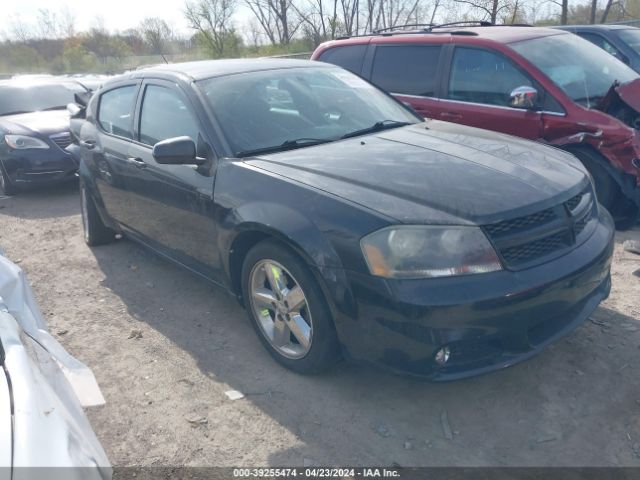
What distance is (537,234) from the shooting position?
9.16 feet

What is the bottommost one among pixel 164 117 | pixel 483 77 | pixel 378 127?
pixel 378 127

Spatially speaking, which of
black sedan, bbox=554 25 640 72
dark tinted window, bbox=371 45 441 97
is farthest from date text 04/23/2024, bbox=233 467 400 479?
black sedan, bbox=554 25 640 72

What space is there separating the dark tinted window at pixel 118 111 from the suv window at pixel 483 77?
311cm

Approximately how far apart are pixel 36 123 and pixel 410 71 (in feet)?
17.5

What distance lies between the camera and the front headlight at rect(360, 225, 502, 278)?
2.62 m

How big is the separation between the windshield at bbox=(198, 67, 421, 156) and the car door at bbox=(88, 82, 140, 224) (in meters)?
0.96

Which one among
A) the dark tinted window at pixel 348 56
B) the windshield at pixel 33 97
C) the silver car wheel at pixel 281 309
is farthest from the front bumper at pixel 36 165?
the silver car wheel at pixel 281 309

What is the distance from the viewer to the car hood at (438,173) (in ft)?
9.04

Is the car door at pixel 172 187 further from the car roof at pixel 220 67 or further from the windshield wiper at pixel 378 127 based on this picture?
the windshield wiper at pixel 378 127

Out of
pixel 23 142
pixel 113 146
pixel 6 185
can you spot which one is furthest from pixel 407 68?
pixel 6 185

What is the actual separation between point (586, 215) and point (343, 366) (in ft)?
5.22

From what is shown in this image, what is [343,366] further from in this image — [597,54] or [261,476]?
[597,54]

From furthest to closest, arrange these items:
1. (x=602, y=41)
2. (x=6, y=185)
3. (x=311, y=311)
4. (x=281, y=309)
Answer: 1. (x=602, y=41)
2. (x=6, y=185)
3. (x=281, y=309)
4. (x=311, y=311)

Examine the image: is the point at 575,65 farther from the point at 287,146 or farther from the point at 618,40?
the point at 618,40
